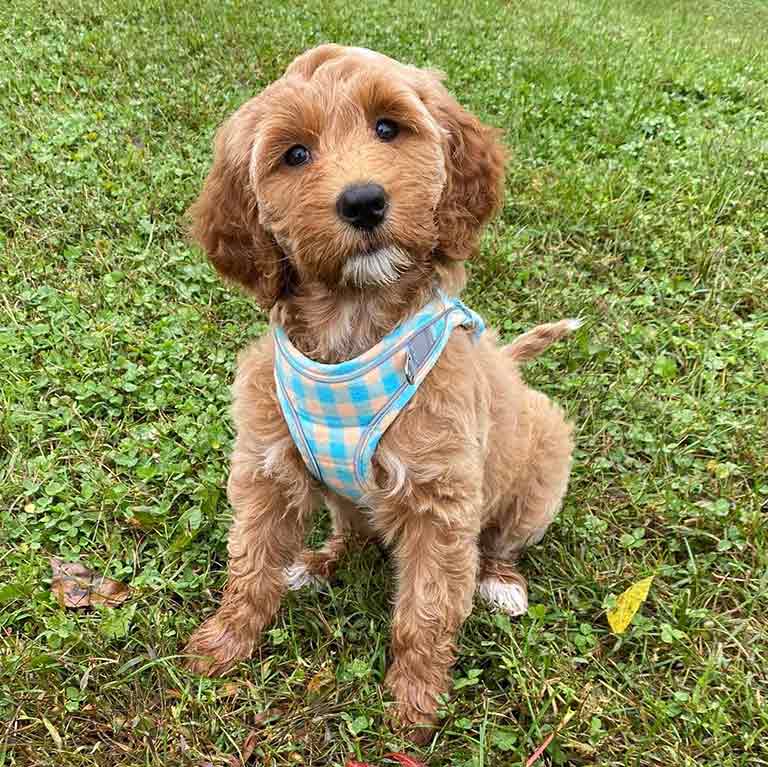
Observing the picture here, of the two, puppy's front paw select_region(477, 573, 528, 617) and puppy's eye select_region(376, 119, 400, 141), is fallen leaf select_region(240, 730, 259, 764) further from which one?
puppy's eye select_region(376, 119, 400, 141)

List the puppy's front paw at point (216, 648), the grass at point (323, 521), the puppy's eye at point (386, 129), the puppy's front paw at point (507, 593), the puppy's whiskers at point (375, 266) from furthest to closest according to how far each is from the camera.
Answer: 1. the puppy's front paw at point (507, 593)
2. the puppy's front paw at point (216, 648)
3. the grass at point (323, 521)
4. the puppy's eye at point (386, 129)
5. the puppy's whiskers at point (375, 266)

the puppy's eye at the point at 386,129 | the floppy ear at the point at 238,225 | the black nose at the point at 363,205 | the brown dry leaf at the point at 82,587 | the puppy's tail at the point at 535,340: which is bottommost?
the brown dry leaf at the point at 82,587

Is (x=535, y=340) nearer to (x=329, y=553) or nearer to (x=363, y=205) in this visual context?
(x=329, y=553)

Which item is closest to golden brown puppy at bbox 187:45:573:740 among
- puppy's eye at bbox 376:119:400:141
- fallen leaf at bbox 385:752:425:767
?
puppy's eye at bbox 376:119:400:141

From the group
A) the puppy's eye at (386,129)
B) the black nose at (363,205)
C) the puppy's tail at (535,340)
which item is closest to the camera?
the black nose at (363,205)

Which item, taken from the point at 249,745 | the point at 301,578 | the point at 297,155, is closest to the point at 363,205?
the point at 297,155

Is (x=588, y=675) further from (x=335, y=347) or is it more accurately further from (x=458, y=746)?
(x=335, y=347)

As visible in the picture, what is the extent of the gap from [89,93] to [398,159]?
526cm

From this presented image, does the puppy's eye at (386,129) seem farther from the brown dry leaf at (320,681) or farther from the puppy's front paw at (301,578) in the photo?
the brown dry leaf at (320,681)

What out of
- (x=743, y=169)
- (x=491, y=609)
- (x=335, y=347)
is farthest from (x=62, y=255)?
(x=743, y=169)

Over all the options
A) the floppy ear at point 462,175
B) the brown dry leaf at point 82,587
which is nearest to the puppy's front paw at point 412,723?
the brown dry leaf at point 82,587

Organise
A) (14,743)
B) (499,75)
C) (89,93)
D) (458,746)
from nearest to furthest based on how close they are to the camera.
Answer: (14,743)
(458,746)
(89,93)
(499,75)

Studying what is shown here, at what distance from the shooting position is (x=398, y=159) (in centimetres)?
243

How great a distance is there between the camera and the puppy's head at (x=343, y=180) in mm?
2316
